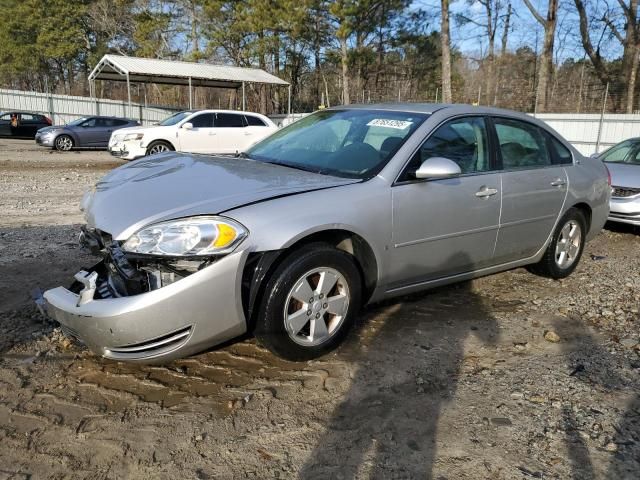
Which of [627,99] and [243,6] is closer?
[627,99]

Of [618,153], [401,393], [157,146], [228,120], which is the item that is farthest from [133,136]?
[401,393]

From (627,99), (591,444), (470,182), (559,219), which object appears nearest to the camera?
(591,444)

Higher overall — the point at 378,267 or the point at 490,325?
the point at 378,267

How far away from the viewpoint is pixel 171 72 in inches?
950

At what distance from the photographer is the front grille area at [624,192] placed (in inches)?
281

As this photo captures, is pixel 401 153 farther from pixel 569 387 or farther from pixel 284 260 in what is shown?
pixel 569 387

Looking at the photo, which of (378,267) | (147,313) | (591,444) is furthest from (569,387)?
(147,313)

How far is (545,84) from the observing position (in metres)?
21.8

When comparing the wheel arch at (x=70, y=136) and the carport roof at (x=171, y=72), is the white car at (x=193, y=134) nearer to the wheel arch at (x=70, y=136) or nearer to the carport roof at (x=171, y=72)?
the wheel arch at (x=70, y=136)

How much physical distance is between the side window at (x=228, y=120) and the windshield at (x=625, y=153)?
1026 centimetres

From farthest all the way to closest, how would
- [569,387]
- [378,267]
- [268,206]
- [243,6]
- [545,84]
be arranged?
[243,6], [545,84], [378,267], [569,387], [268,206]

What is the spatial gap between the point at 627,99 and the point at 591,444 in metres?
20.9

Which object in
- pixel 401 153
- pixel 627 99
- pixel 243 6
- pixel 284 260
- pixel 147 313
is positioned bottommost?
pixel 147 313

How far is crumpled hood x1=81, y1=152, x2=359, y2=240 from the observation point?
294 centimetres
